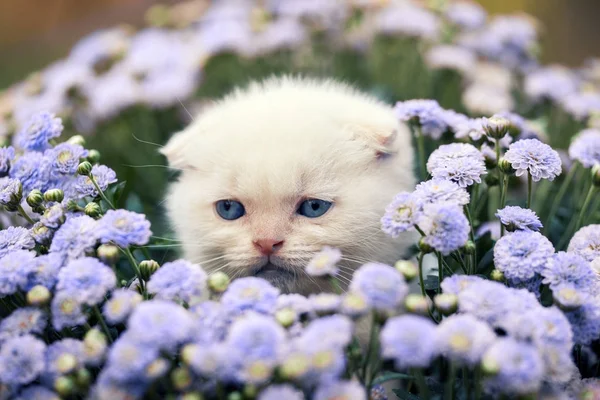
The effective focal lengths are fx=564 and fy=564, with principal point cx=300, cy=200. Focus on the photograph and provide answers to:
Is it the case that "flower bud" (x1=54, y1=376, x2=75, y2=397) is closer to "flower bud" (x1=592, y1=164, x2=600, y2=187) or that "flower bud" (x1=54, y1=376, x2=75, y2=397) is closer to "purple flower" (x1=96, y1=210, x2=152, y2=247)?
"purple flower" (x1=96, y1=210, x2=152, y2=247)

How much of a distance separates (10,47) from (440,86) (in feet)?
7.93

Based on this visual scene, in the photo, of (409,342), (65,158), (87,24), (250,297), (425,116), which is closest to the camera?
(409,342)

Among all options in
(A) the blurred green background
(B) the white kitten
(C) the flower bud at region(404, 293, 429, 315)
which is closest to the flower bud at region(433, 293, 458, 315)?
(C) the flower bud at region(404, 293, 429, 315)

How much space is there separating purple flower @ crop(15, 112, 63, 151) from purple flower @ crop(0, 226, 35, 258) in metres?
0.22

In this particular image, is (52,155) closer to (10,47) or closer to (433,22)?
(433,22)

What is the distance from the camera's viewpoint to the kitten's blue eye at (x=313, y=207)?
101cm

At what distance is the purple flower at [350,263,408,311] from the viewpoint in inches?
26.6

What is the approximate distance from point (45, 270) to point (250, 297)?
0.96ft

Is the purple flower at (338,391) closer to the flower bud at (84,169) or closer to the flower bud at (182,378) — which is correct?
the flower bud at (182,378)

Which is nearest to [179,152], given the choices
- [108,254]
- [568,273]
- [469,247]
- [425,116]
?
[108,254]

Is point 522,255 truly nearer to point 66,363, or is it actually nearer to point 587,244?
point 587,244

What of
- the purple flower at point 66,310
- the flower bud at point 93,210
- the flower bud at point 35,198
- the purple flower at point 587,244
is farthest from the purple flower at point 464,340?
the flower bud at point 35,198

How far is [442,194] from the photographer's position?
2.74 ft

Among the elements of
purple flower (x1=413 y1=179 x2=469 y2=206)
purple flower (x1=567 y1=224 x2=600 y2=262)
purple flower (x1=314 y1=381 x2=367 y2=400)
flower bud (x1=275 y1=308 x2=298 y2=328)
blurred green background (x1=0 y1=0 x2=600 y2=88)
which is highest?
purple flower (x1=413 y1=179 x2=469 y2=206)
